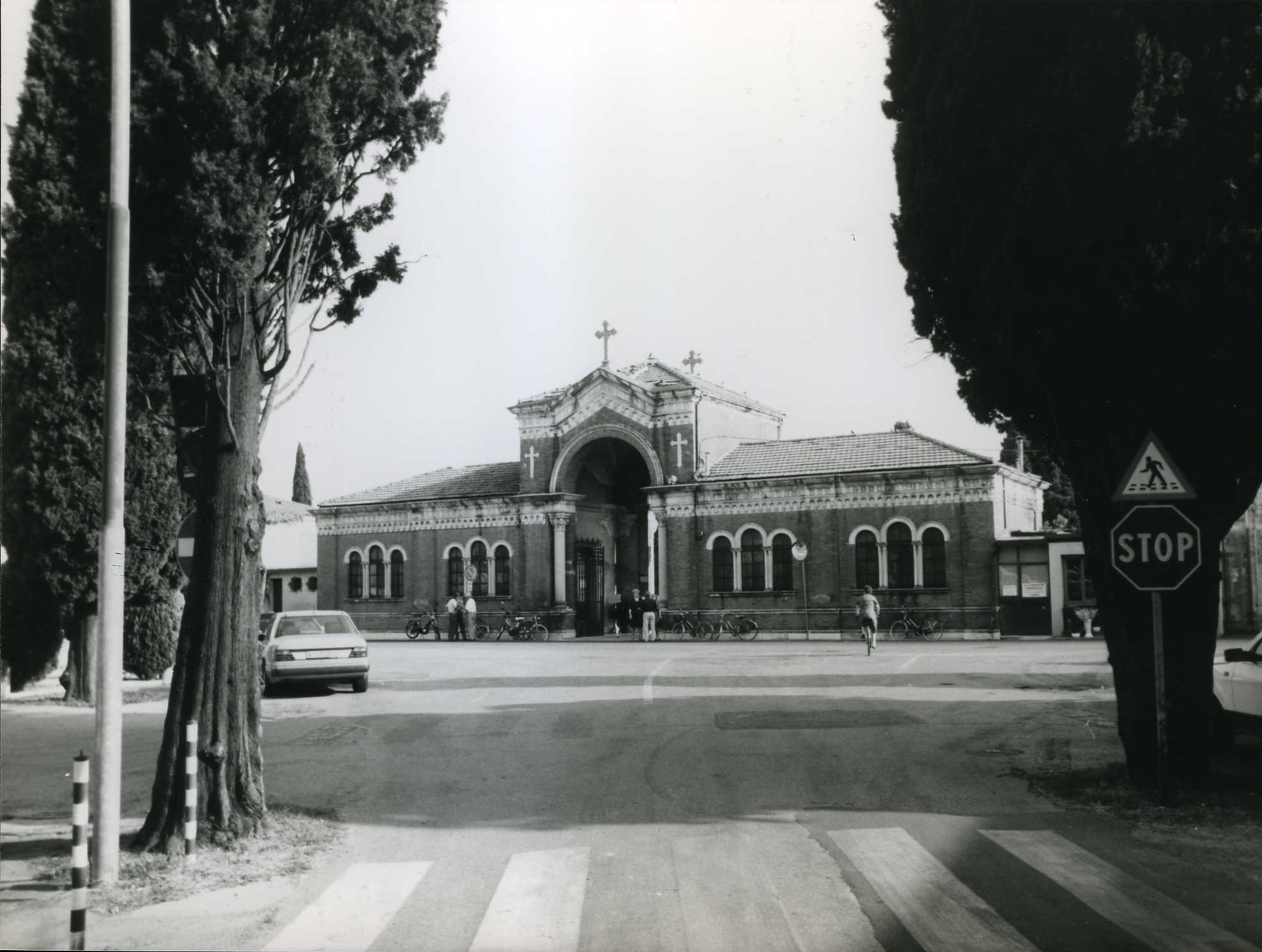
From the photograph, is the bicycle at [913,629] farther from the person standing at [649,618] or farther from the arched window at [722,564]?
the person standing at [649,618]

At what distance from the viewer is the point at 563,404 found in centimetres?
4234

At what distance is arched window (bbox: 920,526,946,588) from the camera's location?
35.1 m

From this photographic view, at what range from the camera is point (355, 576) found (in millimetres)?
46812

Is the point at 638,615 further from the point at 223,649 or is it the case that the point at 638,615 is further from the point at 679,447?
the point at 223,649

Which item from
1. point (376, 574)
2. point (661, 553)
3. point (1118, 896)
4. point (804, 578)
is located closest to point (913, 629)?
point (804, 578)

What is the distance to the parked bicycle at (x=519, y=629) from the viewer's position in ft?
131

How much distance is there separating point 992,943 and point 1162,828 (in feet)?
11.0

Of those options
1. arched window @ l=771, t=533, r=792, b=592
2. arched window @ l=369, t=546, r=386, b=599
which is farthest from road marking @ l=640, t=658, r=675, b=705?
arched window @ l=369, t=546, r=386, b=599

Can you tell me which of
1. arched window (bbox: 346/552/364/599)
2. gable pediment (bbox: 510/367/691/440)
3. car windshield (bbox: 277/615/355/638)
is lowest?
car windshield (bbox: 277/615/355/638)

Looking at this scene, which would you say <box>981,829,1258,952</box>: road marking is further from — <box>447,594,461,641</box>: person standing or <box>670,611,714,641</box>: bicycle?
<box>447,594,461,641</box>: person standing

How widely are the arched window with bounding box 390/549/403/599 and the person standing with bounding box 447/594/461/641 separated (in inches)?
171

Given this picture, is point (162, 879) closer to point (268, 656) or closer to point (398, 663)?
point (268, 656)

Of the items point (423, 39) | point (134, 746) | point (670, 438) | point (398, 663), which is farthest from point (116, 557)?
point (670, 438)

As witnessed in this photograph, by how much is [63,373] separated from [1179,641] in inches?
610
